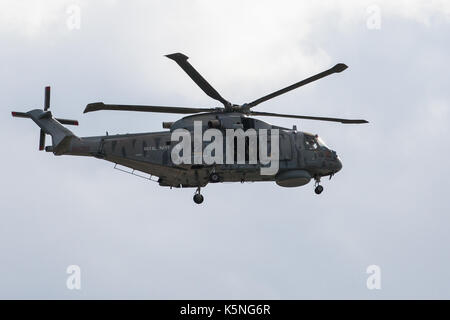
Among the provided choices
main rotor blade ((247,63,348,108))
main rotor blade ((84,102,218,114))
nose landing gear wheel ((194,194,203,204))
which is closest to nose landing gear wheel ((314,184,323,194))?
main rotor blade ((247,63,348,108))

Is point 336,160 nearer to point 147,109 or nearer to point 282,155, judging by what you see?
point 282,155

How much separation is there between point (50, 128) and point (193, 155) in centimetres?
754

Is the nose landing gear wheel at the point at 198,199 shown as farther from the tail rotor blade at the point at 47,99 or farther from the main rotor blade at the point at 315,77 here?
the tail rotor blade at the point at 47,99

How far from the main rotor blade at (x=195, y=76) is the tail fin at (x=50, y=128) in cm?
713

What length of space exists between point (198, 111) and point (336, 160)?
8.22 metres

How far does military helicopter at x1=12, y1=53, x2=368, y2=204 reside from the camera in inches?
Answer: 1996

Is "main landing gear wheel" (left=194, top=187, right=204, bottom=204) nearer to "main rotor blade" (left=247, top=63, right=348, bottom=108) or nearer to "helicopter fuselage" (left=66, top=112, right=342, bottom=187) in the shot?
"helicopter fuselage" (left=66, top=112, right=342, bottom=187)

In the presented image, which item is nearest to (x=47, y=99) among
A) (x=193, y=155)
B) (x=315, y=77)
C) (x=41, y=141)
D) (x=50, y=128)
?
(x=50, y=128)

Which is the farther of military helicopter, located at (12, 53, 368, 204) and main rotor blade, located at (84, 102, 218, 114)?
military helicopter, located at (12, 53, 368, 204)

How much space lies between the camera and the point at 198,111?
51.8 m

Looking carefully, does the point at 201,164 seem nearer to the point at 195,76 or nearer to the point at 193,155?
the point at 193,155
